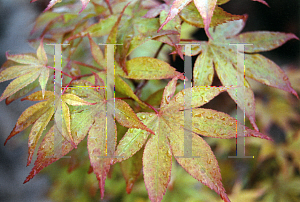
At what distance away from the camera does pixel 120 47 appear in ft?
1.45

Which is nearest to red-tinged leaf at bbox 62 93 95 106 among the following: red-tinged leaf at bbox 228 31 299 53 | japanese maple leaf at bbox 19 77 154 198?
japanese maple leaf at bbox 19 77 154 198

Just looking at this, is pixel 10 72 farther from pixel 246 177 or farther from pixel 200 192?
pixel 246 177

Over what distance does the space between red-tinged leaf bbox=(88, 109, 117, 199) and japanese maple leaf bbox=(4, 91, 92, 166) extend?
4cm

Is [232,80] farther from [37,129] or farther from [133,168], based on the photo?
[37,129]

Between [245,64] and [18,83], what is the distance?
Answer: 1.75 ft

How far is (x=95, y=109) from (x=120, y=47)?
15cm

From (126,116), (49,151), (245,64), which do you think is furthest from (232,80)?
(49,151)

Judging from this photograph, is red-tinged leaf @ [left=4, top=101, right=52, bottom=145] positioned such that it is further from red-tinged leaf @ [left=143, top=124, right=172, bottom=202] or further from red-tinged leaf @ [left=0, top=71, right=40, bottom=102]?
red-tinged leaf @ [left=143, top=124, right=172, bottom=202]

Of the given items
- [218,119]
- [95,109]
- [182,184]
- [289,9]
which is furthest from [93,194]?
[289,9]

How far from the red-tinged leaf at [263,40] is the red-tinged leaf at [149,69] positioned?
24 centimetres

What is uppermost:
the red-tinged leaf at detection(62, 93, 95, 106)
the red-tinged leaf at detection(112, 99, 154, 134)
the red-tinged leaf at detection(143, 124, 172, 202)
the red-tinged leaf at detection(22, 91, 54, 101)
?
the red-tinged leaf at detection(62, 93, 95, 106)

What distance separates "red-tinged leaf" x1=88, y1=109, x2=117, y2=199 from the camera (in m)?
0.35

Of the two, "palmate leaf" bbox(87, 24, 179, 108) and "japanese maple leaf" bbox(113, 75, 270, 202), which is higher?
"palmate leaf" bbox(87, 24, 179, 108)

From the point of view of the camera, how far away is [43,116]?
0.39 metres
